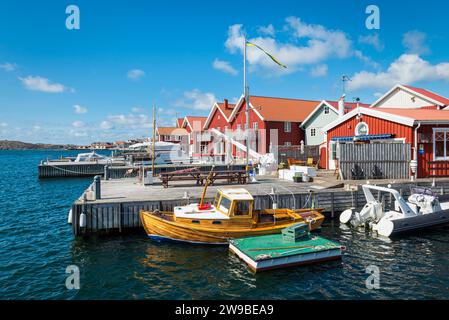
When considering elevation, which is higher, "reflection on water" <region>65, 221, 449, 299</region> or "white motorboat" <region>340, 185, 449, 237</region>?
"white motorboat" <region>340, 185, 449, 237</region>

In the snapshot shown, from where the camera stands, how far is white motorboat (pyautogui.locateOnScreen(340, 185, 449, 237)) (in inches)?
634

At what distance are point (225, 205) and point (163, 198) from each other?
14.2ft

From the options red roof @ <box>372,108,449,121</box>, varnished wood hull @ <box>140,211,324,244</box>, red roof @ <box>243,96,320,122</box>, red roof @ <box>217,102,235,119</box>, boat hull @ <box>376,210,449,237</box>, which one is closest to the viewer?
varnished wood hull @ <box>140,211,324,244</box>

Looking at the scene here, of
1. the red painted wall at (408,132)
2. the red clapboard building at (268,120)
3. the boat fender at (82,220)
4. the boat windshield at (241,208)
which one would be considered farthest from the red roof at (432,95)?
the boat fender at (82,220)

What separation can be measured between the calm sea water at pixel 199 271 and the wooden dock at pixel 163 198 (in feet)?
2.85

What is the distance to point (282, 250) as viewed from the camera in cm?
1252

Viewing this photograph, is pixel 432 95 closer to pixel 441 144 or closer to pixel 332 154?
pixel 441 144

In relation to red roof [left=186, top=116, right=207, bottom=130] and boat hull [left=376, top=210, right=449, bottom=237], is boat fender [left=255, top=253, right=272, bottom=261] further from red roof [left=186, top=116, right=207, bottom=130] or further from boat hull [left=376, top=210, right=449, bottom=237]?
red roof [left=186, top=116, right=207, bottom=130]

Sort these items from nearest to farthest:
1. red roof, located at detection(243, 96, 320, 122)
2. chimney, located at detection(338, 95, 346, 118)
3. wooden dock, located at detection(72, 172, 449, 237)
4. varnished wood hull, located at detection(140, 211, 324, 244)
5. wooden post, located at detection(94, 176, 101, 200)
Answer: varnished wood hull, located at detection(140, 211, 324, 244) < wooden dock, located at detection(72, 172, 449, 237) < wooden post, located at detection(94, 176, 101, 200) < chimney, located at detection(338, 95, 346, 118) < red roof, located at detection(243, 96, 320, 122)

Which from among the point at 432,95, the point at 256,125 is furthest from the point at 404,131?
the point at 256,125

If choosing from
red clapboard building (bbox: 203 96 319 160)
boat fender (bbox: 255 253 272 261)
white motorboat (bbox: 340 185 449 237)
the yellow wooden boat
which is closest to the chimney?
red clapboard building (bbox: 203 96 319 160)

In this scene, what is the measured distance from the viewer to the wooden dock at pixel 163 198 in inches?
630

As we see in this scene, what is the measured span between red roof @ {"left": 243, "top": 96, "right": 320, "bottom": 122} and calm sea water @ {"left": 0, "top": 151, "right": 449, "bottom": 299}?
80.7ft
